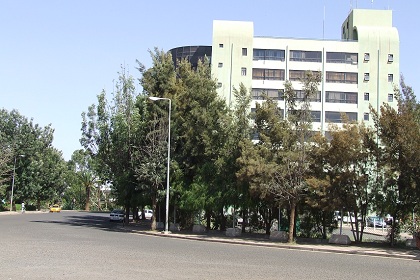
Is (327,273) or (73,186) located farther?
(73,186)

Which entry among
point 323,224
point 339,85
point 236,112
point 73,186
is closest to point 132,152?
point 236,112

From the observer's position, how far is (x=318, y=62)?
7431 cm

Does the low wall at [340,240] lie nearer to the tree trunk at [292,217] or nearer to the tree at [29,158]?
the tree trunk at [292,217]

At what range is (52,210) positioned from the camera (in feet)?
282

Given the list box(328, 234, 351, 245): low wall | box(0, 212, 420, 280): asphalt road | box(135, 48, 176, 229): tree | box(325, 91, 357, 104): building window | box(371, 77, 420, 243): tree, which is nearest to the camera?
box(0, 212, 420, 280): asphalt road

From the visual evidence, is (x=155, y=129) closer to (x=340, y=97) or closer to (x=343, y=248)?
(x=343, y=248)

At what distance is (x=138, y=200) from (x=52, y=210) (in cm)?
4922

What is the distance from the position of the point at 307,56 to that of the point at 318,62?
1.85 meters

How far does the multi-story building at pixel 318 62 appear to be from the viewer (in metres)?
73.9

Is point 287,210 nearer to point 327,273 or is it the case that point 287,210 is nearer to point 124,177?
point 124,177

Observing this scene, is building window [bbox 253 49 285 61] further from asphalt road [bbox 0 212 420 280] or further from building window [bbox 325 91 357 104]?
asphalt road [bbox 0 212 420 280]

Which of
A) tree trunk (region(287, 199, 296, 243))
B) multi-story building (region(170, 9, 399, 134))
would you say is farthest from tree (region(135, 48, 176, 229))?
multi-story building (region(170, 9, 399, 134))

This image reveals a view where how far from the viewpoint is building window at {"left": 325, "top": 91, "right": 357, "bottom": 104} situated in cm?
7369

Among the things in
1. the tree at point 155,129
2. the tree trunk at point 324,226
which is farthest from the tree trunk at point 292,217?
the tree at point 155,129
